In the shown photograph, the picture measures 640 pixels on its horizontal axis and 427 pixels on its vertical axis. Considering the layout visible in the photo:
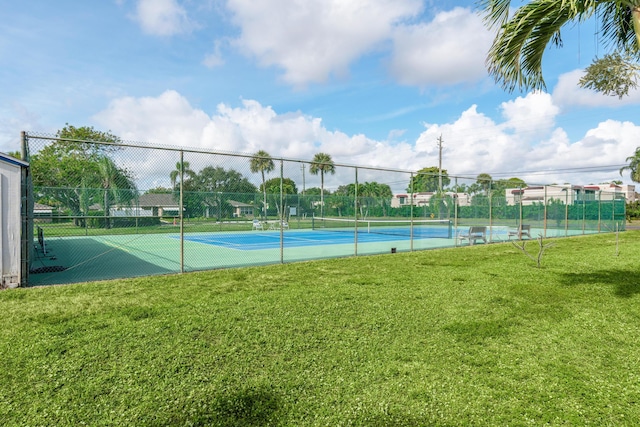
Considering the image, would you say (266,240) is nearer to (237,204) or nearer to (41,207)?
(237,204)

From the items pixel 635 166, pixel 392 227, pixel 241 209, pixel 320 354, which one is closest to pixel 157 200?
Result: pixel 241 209

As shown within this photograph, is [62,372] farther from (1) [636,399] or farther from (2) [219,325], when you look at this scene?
(1) [636,399]

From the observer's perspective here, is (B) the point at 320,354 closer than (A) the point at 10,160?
Yes

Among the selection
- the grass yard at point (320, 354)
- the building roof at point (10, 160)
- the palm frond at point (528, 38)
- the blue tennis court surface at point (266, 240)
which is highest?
the palm frond at point (528, 38)

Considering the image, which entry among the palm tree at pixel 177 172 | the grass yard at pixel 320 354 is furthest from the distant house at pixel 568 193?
the palm tree at pixel 177 172

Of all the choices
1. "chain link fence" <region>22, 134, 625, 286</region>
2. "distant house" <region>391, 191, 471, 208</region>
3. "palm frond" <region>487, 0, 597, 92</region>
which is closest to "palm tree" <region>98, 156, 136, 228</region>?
"chain link fence" <region>22, 134, 625, 286</region>

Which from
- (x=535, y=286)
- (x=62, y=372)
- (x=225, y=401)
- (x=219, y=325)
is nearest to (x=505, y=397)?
(x=225, y=401)

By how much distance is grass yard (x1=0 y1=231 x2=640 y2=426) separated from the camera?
2.90 m

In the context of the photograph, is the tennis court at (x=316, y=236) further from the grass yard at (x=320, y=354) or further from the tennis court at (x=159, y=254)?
the grass yard at (x=320, y=354)

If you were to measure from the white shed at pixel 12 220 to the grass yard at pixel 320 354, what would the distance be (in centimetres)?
52

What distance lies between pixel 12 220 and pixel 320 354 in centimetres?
629

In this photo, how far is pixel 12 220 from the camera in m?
6.68

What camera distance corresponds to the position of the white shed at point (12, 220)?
6.64 metres

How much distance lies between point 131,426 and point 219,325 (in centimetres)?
213
